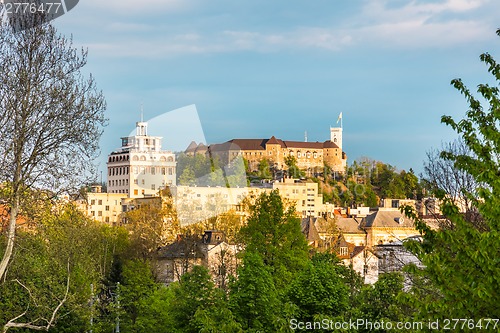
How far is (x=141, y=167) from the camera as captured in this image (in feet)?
607

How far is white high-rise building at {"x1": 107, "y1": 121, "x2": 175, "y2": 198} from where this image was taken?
591 feet

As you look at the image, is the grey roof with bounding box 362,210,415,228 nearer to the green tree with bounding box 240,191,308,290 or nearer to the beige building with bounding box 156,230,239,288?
the beige building with bounding box 156,230,239,288

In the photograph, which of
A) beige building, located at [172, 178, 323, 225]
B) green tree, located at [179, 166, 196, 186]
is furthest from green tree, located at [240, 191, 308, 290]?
green tree, located at [179, 166, 196, 186]

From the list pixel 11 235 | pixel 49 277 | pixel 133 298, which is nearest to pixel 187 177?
pixel 133 298

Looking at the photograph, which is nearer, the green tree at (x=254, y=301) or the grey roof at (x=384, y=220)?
the green tree at (x=254, y=301)

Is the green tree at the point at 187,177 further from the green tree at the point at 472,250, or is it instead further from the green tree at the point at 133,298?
the green tree at the point at 472,250

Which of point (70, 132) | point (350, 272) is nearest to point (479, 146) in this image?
point (70, 132)

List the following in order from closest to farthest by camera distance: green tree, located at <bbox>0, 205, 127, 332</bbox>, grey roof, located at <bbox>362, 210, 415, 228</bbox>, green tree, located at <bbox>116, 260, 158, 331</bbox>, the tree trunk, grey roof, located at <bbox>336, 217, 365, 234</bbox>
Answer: the tree trunk → green tree, located at <bbox>0, 205, 127, 332</bbox> → green tree, located at <bbox>116, 260, 158, 331</bbox> → grey roof, located at <bbox>362, 210, 415, 228</bbox> → grey roof, located at <bbox>336, 217, 365, 234</bbox>

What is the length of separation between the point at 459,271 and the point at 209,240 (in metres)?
62.9

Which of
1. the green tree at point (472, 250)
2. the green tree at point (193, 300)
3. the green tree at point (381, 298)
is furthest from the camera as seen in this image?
the green tree at point (193, 300)

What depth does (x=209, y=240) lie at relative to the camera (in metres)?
76.6

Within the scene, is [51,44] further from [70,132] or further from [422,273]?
[422,273]

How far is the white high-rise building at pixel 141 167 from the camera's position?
180 m

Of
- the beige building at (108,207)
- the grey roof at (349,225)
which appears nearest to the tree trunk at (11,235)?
the grey roof at (349,225)
